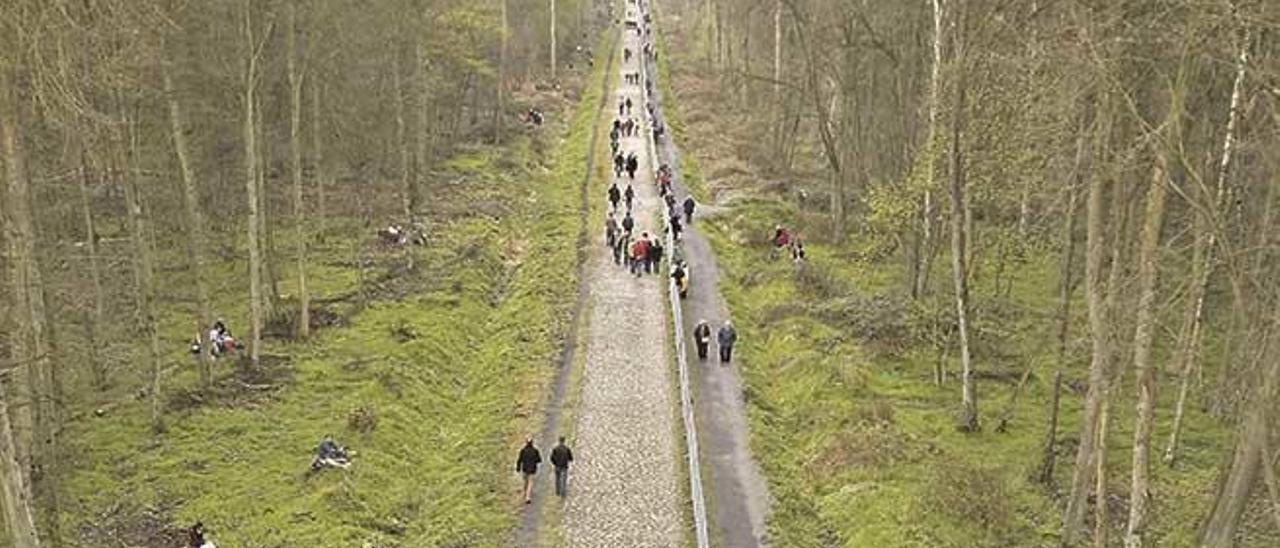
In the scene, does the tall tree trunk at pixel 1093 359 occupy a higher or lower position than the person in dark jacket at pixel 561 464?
higher

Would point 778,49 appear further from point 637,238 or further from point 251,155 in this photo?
point 251,155

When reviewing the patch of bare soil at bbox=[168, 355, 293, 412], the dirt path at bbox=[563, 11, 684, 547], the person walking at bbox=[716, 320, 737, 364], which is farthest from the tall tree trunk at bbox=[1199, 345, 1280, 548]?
the patch of bare soil at bbox=[168, 355, 293, 412]

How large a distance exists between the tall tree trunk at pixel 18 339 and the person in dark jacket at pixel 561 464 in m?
8.87

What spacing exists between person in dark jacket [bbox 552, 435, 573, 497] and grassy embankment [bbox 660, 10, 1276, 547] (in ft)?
13.5

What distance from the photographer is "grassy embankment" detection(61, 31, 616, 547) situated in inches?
835

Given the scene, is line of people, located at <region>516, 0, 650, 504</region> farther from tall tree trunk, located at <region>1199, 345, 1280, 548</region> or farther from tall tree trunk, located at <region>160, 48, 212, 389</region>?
tall tree trunk, located at <region>1199, 345, 1280, 548</region>

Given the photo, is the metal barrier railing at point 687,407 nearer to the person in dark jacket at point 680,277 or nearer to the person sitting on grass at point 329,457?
the person in dark jacket at point 680,277

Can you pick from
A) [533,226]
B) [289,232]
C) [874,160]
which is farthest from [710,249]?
[289,232]

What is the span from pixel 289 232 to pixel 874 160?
82.7 ft

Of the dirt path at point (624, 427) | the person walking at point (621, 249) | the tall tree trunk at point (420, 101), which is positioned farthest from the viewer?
the person walking at point (621, 249)

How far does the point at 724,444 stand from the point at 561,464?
4.64m

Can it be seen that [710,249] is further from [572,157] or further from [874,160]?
[572,157]

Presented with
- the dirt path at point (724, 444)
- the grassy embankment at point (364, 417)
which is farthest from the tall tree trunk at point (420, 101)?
the dirt path at point (724, 444)

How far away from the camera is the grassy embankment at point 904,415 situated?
21.6 meters
